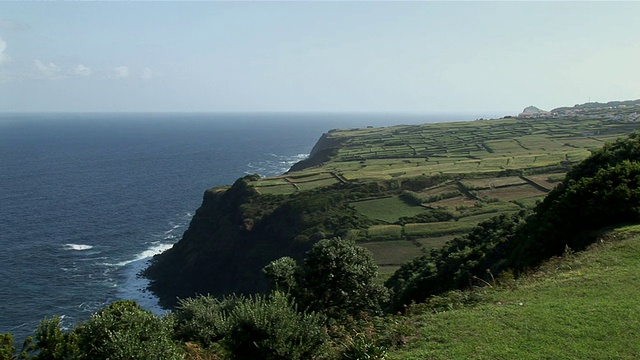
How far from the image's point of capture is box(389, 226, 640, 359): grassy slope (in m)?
13.6

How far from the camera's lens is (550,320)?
15242 millimetres

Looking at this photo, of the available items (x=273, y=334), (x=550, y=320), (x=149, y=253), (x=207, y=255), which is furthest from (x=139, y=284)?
(x=550, y=320)

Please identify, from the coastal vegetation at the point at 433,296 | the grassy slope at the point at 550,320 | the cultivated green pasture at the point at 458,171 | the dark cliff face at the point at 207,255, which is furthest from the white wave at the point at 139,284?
the grassy slope at the point at 550,320

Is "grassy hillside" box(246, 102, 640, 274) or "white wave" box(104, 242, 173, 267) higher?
"grassy hillside" box(246, 102, 640, 274)

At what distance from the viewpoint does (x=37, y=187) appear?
406 ft

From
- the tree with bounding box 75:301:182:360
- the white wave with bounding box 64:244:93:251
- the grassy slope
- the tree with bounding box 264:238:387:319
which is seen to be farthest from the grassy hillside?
the tree with bounding box 75:301:182:360

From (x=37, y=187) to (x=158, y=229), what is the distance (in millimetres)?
51835

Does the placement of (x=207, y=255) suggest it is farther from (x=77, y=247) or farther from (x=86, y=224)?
(x=86, y=224)

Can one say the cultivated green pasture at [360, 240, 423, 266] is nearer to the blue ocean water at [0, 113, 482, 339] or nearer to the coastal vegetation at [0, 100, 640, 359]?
the coastal vegetation at [0, 100, 640, 359]

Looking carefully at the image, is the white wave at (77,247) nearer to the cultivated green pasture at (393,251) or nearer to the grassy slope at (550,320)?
the cultivated green pasture at (393,251)

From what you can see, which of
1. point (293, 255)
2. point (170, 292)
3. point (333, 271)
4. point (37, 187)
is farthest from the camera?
point (37, 187)

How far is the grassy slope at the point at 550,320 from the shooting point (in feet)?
44.7

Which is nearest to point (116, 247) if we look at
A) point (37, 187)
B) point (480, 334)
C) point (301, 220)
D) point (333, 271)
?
point (301, 220)

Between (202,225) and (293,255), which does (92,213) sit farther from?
(293,255)
